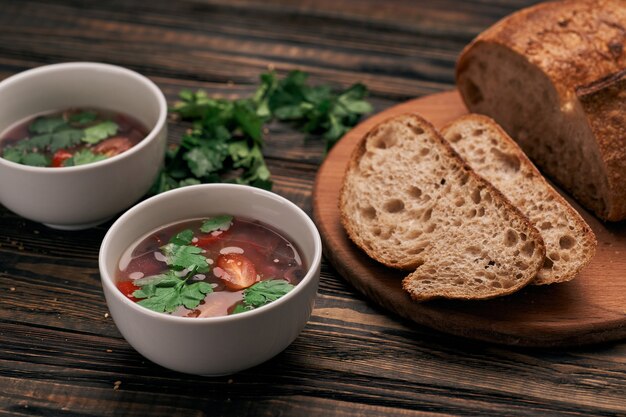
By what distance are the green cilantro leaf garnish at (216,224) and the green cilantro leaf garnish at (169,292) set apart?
24cm

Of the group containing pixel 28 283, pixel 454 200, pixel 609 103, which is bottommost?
pixel 28 283

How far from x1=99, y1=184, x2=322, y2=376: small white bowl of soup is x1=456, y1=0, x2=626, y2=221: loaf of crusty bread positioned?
115 cm

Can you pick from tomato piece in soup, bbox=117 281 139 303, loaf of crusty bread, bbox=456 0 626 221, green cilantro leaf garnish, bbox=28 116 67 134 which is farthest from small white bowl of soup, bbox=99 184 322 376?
loaf of crusty bread, bbox=456 0 626 221

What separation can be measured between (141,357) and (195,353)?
37 cm

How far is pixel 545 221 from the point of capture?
121 inches

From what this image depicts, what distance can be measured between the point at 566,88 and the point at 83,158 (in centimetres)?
170

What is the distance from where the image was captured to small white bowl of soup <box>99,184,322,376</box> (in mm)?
2492

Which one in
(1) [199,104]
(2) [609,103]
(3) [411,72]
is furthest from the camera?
(3) [411,72]

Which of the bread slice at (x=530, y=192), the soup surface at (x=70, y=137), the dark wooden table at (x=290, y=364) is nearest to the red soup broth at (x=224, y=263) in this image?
the dark wooden table at (x=290, y=364)

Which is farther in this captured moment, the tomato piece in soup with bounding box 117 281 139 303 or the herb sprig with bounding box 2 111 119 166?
the herb sprig with bounding box 2 111 119 166

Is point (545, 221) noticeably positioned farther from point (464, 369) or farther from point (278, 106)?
point (278, 106)

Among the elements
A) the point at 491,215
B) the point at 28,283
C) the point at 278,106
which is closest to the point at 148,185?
the point at 28,283

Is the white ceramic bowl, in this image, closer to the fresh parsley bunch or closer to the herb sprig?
the herb sprig

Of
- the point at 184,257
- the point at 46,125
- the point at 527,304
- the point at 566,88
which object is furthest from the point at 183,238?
the point at 566,88
